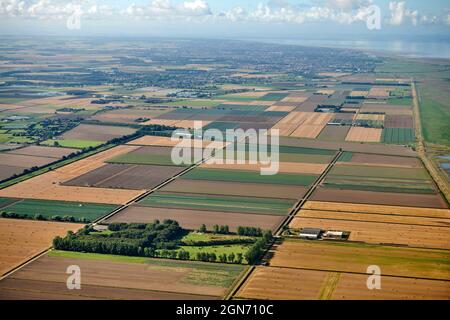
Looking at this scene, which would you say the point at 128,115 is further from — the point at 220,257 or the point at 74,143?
the point at 220,257

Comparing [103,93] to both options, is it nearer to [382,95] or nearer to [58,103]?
[58,103]

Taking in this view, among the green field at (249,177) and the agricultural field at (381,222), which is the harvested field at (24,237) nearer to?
the green field at (249,177)

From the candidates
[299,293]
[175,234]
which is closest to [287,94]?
[175,234]

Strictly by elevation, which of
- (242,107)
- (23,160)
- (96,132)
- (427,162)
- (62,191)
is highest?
(242,107)

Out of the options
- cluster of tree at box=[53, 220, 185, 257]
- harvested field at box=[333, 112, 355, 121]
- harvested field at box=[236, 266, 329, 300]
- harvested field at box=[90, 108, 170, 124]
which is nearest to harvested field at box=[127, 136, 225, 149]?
harvested field at box=[90, 108, 170, 124]

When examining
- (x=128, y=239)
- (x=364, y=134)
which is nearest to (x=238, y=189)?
(x=128, y=239)

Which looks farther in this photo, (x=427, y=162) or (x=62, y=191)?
(x=427, y=162)
